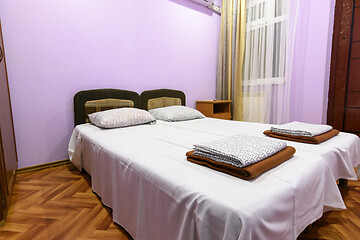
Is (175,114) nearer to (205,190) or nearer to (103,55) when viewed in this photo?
(103,55)

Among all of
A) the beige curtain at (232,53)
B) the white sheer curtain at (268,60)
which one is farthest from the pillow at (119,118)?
the white sheer curtain at (268,60)

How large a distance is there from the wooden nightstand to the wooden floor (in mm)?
1910

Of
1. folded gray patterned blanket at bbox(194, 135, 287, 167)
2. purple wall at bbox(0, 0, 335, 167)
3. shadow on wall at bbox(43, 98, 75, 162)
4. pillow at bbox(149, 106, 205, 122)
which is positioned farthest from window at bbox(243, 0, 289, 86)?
shadow on wall at bbox(43, 98, 75, 162)

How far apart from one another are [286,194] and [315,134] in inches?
34.4

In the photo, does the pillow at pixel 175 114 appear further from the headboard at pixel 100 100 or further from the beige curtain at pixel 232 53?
the beige curtain at pixel 232 53

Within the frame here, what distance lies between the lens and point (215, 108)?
145 inches

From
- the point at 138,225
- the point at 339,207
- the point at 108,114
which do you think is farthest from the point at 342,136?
the point at 108,114

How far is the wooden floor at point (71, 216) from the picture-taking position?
1.20 metres

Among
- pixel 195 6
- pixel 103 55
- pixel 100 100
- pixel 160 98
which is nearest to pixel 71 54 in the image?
pixel 103 55

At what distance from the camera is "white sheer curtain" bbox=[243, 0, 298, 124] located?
292 cm

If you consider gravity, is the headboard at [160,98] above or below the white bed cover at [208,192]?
above

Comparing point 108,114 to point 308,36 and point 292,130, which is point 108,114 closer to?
point 292,130

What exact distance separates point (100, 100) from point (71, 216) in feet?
4.66

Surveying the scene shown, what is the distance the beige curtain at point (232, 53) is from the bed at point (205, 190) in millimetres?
2003
